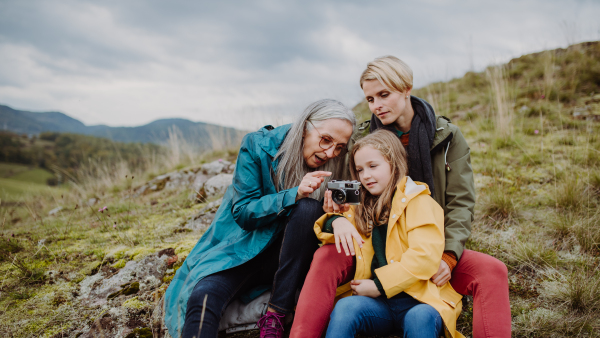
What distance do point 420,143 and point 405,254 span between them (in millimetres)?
861

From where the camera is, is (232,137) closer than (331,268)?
No

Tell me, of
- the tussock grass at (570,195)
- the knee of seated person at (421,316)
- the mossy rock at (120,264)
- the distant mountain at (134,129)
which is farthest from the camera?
the distant mountain at (134,129)

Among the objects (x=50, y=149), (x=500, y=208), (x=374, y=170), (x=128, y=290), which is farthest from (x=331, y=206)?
(x=50, y=149)

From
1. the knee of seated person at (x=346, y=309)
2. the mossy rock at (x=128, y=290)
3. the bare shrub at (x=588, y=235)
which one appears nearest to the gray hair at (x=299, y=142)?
the knee of seated person at (x=346, y=309)

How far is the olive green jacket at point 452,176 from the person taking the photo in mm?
1965

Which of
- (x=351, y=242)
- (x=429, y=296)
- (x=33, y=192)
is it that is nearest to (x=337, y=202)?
(x=351, y=242)

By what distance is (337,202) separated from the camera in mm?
1698

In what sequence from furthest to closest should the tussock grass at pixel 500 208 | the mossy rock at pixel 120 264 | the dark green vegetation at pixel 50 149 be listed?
the dark green vegetation at pixel 50 149 < the tussock grass at pixel 500 208 < the mossy rock at pixel 120 264

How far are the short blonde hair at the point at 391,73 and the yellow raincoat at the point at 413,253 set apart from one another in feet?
2.28

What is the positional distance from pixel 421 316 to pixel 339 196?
75 cm

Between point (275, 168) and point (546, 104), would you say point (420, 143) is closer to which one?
point (275, 168)

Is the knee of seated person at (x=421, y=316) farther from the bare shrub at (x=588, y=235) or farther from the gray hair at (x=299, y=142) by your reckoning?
the bare shrub at (x=588, y=235)

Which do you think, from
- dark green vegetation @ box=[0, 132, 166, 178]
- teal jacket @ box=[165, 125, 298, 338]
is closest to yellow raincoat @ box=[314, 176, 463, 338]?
teal jacket @ box=[165, 125, 298, 338]

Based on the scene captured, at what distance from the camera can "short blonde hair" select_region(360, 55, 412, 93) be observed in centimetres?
200
